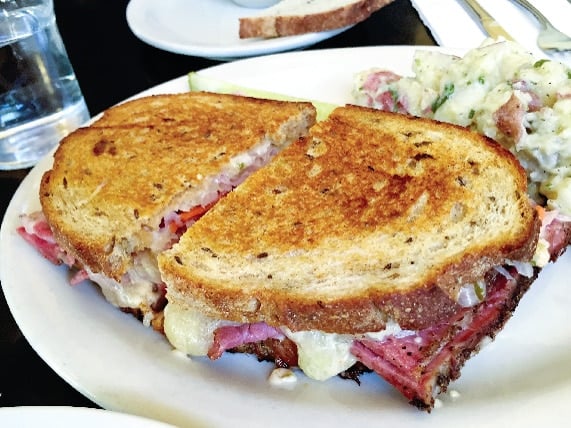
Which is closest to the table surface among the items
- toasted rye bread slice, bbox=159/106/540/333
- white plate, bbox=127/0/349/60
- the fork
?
white plate, bbox=127/0/349/60

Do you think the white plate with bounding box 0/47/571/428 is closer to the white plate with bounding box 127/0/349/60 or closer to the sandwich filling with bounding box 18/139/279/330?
the sandwich filling with bounding box 18/139/279/330

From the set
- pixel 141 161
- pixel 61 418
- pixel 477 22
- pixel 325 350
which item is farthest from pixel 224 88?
pixel 61 418

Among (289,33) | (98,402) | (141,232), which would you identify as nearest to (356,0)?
(289,33)

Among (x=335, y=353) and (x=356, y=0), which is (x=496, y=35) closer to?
(x=356, y=0)

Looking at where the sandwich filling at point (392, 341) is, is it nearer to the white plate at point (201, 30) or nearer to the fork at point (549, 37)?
the fork at point (549, 37)

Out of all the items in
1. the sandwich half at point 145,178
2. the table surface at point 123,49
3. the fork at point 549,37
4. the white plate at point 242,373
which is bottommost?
the table surface at point 123,49

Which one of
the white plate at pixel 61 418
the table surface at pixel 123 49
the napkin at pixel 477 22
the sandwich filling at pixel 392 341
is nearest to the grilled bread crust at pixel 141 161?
the sandwich filling at pixel 392 341
